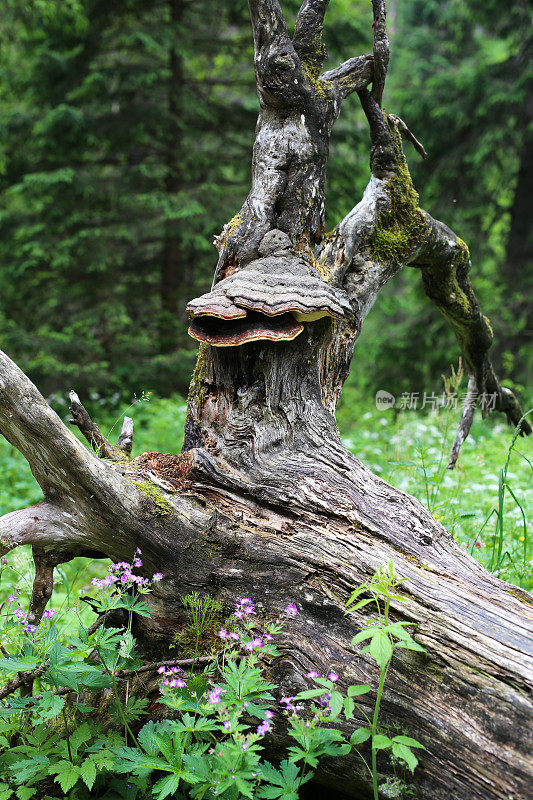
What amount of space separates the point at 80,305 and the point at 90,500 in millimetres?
8969

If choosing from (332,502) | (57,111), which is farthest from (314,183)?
(57,111)

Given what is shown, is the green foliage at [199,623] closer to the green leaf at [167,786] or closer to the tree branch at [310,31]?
the green leaf at [167,786]

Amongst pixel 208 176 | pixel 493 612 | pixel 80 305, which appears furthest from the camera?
pixel 80 305

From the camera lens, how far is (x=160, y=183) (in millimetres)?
9484

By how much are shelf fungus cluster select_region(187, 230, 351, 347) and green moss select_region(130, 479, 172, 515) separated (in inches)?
24.6

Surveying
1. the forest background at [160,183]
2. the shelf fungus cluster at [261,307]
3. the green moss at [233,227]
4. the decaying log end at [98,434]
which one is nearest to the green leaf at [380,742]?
the shelf fungus cluster at [261,307]

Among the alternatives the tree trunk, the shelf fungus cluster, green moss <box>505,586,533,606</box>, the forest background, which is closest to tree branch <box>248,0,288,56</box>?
the tree trunk

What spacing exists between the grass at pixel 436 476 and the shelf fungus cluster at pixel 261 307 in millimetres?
740

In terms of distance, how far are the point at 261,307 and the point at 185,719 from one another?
1384 millimetres

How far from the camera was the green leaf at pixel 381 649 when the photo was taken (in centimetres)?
143

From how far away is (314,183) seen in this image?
9.78ft

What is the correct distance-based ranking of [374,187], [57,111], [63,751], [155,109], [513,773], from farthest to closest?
[155,109] → [57,111] → [374,187] → [63,751] → [513,773]

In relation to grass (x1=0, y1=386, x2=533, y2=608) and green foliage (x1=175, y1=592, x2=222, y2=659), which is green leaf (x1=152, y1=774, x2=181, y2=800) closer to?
green foliage (x1=175, y1=592, x2=222, y2=659)

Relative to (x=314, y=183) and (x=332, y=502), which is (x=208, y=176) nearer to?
(x=314, y=183)
